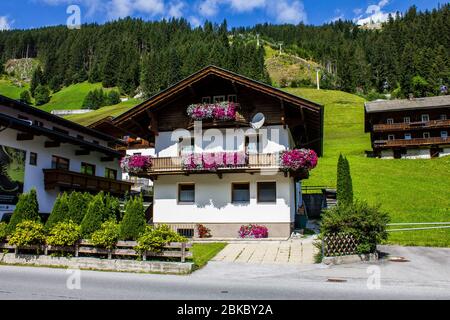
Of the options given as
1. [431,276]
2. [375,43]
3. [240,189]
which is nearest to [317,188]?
[240,189]

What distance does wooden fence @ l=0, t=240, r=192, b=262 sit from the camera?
14492 mm

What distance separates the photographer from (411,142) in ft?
191

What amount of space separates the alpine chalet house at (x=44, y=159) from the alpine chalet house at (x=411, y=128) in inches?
1510

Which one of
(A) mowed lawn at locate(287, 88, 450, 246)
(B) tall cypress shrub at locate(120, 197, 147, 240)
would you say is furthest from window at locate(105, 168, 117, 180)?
(B) tall cypress shrub at locate(120, 197, 147, 240)

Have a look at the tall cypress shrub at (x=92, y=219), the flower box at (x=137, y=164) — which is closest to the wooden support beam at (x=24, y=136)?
the flower box at (x=137, y=164)

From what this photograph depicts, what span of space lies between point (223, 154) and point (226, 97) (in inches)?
174

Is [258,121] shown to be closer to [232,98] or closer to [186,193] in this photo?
[232,98]

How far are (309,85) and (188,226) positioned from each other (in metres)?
113

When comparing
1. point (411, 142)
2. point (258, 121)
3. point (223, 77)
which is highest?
point (411, 142)

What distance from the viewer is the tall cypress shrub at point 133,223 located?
15438mm

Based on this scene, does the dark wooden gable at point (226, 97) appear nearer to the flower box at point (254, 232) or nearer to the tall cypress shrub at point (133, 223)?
the flower box at point (254, 232)

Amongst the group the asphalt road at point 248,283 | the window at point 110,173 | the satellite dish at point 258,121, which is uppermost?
the satellite dish at point 258,121

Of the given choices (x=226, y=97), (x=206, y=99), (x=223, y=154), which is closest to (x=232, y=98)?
(x=226, y=97)

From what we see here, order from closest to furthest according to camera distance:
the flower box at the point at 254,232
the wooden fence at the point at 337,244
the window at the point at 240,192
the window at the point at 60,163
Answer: the wooden fence at the point at 337,244 < the flower box at the point at 254,232 < the window at the point at 240,192 < the window at the point at 60,163
